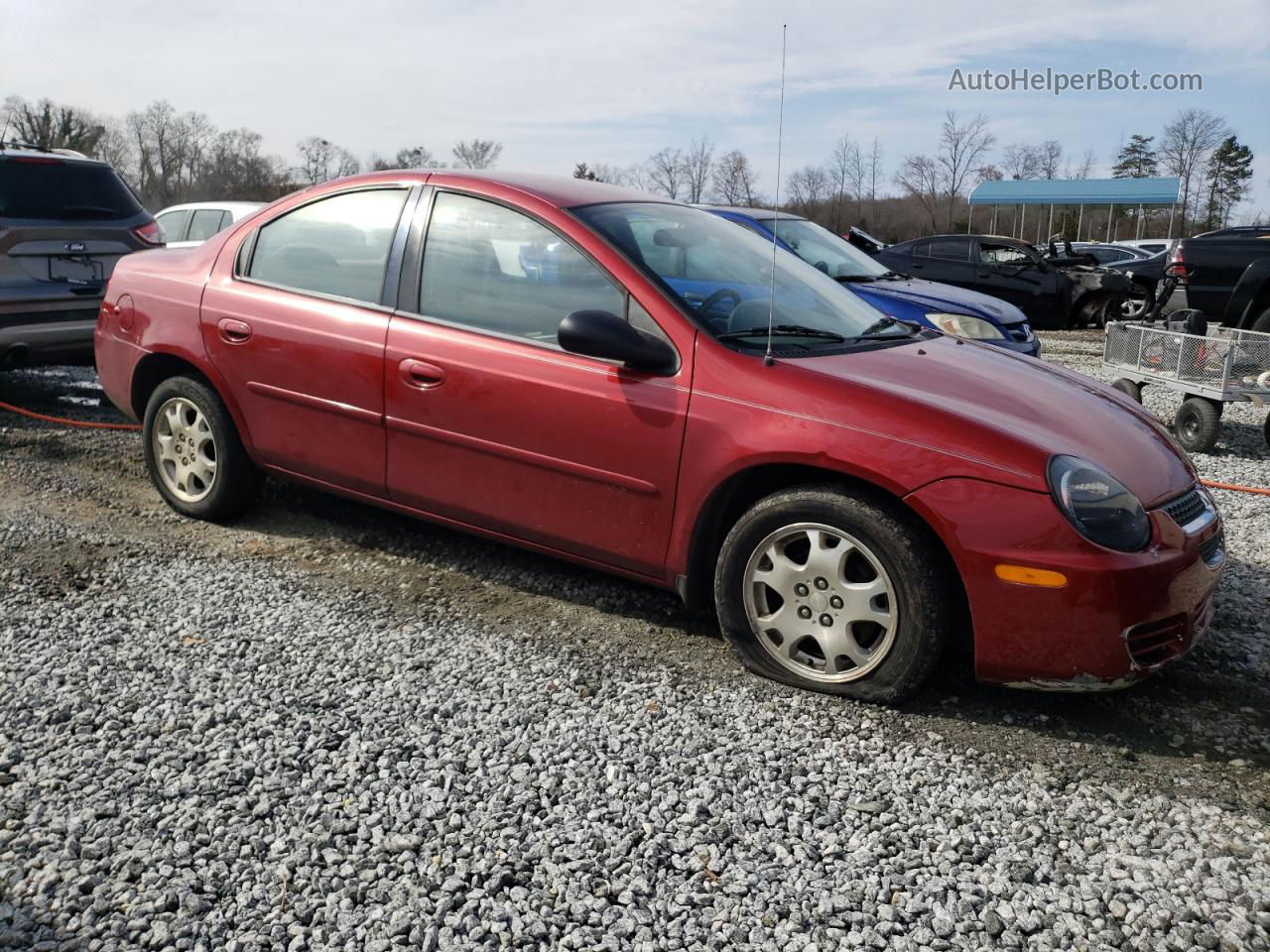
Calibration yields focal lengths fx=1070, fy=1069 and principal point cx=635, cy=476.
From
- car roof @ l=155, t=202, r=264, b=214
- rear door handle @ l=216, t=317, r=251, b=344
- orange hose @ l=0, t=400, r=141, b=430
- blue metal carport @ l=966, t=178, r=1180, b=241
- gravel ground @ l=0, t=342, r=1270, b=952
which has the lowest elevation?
gravel ground @ l=0, t=342, r=1270, b=952

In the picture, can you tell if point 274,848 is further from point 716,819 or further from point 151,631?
point 151,631

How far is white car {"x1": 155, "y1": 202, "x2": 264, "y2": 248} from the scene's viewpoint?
11.9 m

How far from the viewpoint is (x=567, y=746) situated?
318 centimetres

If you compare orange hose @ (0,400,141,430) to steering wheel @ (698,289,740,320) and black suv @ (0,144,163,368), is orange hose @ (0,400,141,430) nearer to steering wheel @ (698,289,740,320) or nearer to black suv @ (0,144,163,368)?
black suv @ (0,144,163,368)

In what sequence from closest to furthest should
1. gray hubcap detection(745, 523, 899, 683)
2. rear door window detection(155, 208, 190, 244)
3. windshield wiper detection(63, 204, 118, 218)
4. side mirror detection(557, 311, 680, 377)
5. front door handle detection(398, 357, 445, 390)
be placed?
gray hubcap detection(745, 523, 899, 683) < side mirror detection(557, 311, 680, 377) < front door handle detection(398, 357, 445, 390) < windshield wiper detection(63, 204, 118, 218) < rear door window detection(155, 208, 190, 244)

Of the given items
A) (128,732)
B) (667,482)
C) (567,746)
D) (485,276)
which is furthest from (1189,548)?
(128,732)

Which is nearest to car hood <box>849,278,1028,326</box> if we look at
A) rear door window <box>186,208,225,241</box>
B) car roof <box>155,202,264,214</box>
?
car roof <box>155,202,264,214</box>

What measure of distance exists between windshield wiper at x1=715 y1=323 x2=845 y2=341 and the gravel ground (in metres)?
1.15

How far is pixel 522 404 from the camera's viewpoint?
12.9 ft

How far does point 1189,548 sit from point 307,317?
11.3 ft

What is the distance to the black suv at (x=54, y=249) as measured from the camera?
7.26 meters

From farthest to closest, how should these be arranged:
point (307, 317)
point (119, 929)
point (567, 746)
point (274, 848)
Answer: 1. point (307, 317)
2. point (567, 746)
3. point (274, 848)
4. point (119, 929)

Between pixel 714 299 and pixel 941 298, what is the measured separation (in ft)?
16.6

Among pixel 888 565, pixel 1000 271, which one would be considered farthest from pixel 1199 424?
pixel 1000 271
